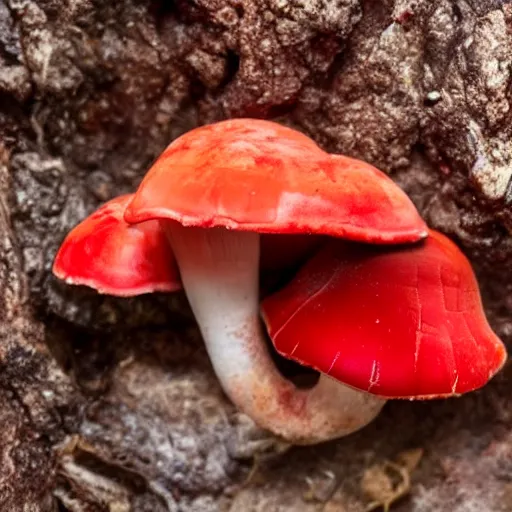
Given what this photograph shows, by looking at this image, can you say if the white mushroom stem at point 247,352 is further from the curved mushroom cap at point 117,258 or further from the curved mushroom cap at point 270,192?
the curved mushroom cap at point 270,192

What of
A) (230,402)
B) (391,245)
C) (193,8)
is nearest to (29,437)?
(230,402)

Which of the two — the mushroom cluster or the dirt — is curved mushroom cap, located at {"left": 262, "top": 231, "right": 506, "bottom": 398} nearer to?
the mushroom cluster

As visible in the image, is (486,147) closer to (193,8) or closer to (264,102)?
(264,102)

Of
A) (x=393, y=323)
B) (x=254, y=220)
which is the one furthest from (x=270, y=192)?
(x=393, y=323)

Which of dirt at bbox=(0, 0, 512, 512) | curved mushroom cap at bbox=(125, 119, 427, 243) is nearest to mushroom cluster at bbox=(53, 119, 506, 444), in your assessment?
curved mushroom cap at bbox=(125, 119, 427, 243)

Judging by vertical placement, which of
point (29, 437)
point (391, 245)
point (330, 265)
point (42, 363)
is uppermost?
point (391, 245)

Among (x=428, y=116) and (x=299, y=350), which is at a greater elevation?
(x=428, y=116)

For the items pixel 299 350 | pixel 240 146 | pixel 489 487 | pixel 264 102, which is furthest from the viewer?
pixel 489 487
